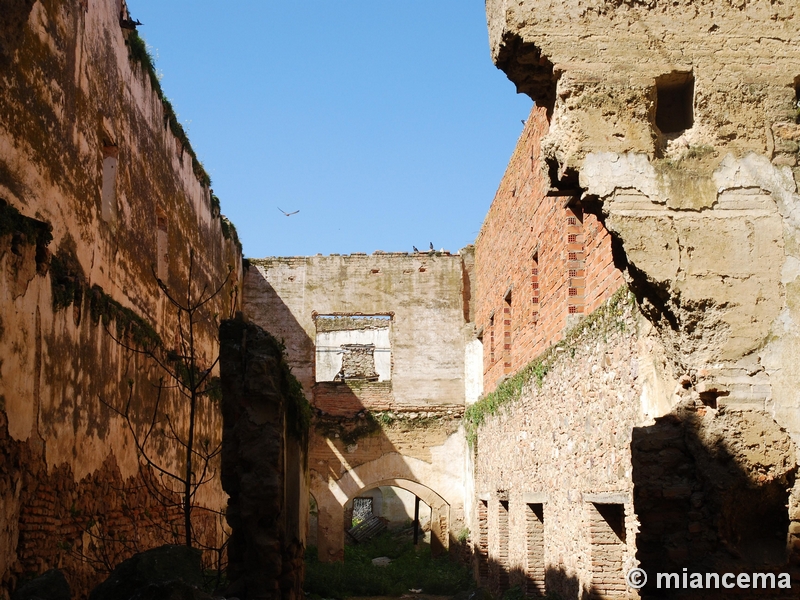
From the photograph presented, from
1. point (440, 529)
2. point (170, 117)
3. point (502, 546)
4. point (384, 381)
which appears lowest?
point (440, 529)

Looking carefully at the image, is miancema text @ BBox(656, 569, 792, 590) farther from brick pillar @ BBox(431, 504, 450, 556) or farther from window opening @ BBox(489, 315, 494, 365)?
brick pillar @ BBox(431, 504, 450, 556)

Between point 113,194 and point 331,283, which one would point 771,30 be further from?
point 331,283

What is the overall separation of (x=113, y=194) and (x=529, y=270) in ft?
18.0

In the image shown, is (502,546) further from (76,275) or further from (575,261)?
(76,275)

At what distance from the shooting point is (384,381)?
19.3 meters

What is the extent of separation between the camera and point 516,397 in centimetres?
1274

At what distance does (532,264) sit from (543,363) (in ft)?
6.30

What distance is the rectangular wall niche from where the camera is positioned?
81.1ft

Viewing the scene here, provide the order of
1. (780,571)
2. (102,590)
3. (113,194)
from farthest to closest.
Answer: (113,194), (102,590), (780,571)

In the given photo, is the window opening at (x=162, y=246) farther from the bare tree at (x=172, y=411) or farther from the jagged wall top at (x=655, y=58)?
the jagged wall top at (x=655, y=58)

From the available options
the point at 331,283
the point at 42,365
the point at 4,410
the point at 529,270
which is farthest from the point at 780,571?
the point at 331,283

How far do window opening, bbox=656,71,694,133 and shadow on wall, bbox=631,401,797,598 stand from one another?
→ 167 cm

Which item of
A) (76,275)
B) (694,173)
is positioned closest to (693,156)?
(694,173)

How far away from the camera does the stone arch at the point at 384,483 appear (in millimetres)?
18375
